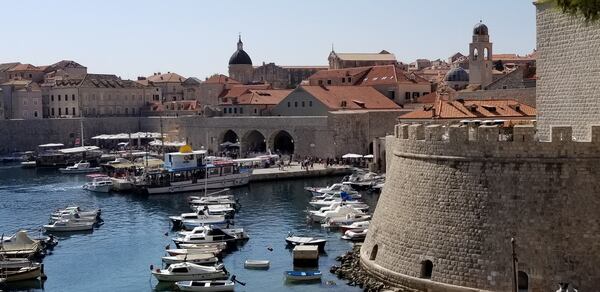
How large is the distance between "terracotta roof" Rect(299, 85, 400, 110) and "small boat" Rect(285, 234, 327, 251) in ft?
118

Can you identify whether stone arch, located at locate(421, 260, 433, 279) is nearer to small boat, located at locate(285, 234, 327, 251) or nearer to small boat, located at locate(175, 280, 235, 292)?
small boat, located at locate(175, 280, 235, 292)

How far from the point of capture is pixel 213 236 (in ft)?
114

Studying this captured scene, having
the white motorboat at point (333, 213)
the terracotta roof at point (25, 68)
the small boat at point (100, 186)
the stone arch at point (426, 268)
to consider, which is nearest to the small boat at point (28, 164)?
the small boat at point (100, 186)

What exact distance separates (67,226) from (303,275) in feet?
55.3

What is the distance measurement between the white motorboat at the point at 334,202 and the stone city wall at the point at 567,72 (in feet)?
62.2

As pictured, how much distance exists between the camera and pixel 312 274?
27484 mm

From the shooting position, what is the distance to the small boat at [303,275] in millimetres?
27297

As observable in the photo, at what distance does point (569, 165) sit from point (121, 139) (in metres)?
74.6

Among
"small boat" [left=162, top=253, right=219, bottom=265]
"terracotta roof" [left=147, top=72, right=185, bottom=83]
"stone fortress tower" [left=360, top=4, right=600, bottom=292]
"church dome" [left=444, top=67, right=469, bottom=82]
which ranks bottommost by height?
"small boat" [left=162, top=253, right=219, bottom=265]

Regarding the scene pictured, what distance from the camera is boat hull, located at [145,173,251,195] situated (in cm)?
5431

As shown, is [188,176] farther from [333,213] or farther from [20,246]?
[20,246]

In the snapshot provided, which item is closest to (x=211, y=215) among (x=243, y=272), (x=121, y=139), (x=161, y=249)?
(x=161, y=249)

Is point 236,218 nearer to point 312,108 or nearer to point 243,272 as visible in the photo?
point 243,272

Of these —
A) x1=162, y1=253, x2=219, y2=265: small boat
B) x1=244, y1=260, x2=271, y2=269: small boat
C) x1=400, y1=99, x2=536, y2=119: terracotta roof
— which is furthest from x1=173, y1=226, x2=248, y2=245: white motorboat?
x1=400, y1=99, x2=536, y2=119: terracotta roof
